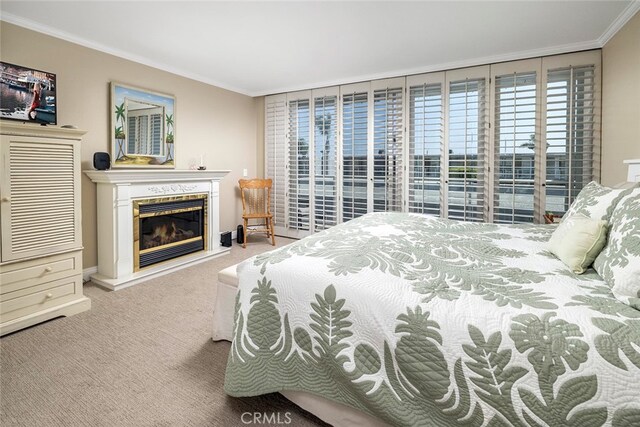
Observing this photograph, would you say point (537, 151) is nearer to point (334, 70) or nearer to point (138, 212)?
point (334, 70)

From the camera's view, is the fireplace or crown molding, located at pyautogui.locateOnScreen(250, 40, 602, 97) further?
the fireplace

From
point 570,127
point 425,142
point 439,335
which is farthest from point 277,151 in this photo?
point 439,335

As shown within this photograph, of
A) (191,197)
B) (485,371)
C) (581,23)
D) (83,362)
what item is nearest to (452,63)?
(581,23)

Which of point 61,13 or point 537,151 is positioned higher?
point 61,13

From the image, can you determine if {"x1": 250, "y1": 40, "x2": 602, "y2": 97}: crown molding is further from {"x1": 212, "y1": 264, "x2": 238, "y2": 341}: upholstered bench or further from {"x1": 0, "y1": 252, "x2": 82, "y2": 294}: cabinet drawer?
{"x1": 0, "y1": 252, "x2": 82, "y2": 294}: cabinet drawer

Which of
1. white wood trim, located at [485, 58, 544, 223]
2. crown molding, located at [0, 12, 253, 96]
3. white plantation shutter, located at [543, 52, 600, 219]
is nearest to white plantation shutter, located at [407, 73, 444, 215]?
white wood trim, located at [485, 58, 544, 223]

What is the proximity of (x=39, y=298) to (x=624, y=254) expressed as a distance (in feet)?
11.4

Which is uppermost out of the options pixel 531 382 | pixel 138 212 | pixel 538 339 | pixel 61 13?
pixel 61 13

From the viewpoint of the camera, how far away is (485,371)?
1024 millimetres

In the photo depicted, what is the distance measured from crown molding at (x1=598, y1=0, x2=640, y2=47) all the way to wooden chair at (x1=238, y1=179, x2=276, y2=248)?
4.22 meters

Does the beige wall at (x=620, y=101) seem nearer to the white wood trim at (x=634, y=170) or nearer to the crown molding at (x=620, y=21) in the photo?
the crown molding at (x=620, y=21)

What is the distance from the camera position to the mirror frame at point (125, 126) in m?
3.60

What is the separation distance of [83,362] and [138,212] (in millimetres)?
1835

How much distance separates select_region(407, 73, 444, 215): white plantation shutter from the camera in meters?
4.14
